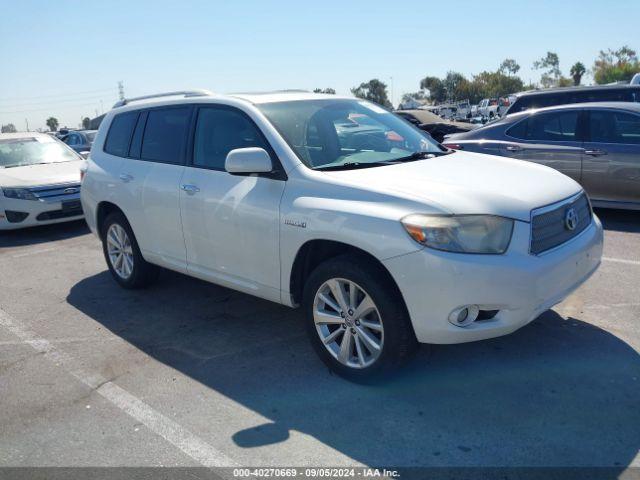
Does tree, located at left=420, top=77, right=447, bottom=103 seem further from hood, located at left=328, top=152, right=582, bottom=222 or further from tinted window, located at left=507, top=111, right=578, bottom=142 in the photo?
hood, located at left=328, top=152, right=582, bottom=222

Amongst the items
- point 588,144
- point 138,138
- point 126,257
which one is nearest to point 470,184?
point 138,138

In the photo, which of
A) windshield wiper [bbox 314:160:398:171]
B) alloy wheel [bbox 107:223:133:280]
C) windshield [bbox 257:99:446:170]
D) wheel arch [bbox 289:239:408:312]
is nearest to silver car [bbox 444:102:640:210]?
windshield [bbox 257:99:446:170]

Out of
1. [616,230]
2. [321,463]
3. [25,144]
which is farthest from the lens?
[25,144]

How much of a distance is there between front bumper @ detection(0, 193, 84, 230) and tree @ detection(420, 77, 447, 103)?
9049 cm

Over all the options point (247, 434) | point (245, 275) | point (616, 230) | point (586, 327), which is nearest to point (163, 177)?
point (245, 275)

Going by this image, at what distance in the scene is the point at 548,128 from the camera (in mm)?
8016

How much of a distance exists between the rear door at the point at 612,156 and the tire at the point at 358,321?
5048 mm

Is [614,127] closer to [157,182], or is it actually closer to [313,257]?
[313,257]

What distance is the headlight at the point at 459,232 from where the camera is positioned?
3.27 meters

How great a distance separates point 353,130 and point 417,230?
5.28ft

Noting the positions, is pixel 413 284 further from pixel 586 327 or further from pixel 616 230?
pixel 616 230

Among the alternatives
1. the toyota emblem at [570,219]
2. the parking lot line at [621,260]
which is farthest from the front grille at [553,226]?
the parking lot line at [621,260]

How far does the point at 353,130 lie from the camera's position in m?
4.66

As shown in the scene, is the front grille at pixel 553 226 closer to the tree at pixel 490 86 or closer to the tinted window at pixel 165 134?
the tinted window at pixel 165 134
